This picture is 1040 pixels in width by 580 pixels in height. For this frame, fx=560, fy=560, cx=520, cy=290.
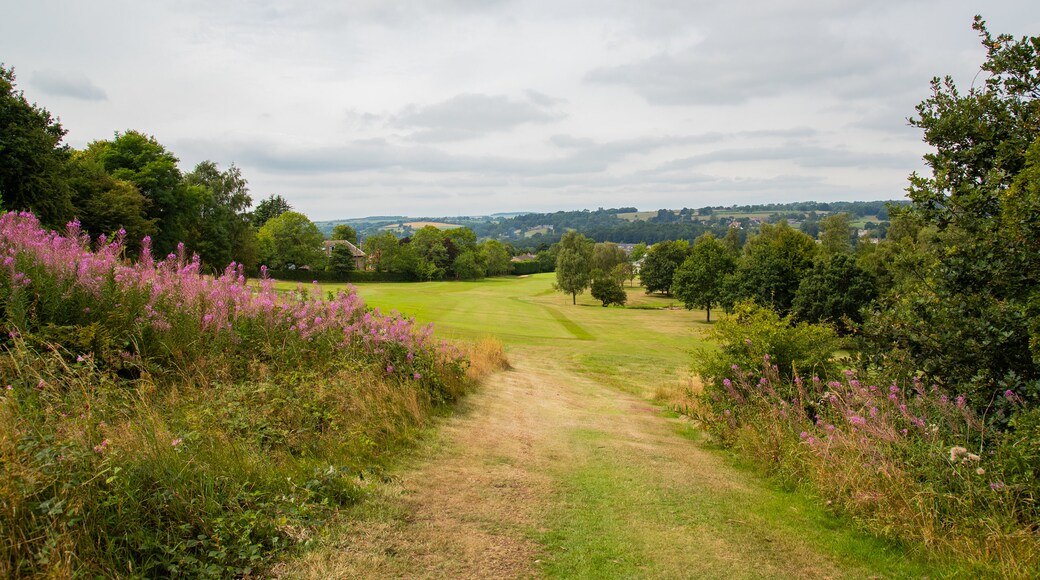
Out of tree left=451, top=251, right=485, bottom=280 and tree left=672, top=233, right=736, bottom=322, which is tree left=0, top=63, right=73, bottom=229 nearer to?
tree left=672, top=233, right=736, bottom=322

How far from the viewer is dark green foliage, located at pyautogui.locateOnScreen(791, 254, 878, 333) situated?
42.6m

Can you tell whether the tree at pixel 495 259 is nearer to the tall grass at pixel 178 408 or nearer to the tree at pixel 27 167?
the tree at pixel 27 167

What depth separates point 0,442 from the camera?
3365mm

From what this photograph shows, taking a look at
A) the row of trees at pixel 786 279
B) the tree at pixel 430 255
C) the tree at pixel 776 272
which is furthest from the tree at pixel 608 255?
the tree at pixel 776 272

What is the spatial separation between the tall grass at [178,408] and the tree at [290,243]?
7858cm

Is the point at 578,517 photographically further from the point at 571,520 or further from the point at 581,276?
the point at 581,276

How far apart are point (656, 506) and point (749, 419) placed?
3.83m

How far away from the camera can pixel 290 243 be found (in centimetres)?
8350

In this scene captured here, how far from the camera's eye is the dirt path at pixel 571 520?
398 centimetres

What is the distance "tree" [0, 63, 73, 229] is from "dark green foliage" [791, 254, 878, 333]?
4633 centimetres

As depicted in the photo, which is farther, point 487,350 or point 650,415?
point 487,350

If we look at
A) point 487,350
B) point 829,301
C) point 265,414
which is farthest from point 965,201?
point 829,301

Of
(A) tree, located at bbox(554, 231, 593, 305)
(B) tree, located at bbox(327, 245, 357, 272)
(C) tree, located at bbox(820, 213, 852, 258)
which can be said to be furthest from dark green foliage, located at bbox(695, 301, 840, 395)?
(B) tree, located at bbox(327, 245, 357, 272)

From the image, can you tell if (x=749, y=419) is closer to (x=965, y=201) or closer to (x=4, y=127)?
(x=965, y=201)
